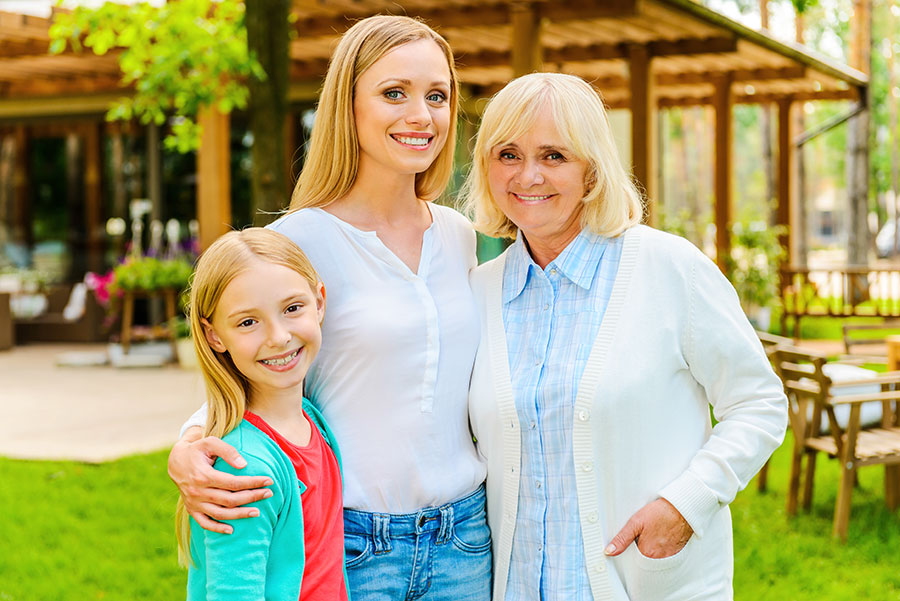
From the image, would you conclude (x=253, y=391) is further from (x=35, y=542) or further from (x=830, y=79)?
(x=830, y=79)

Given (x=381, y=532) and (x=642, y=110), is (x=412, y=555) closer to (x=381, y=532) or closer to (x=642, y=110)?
(x=381, y=532)

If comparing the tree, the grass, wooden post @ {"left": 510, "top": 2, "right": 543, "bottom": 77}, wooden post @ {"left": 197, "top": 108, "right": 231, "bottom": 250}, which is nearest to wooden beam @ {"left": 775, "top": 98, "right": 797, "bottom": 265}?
wooden post @ {"left": 510, "top": 2, "right": 543, "bottom": 77}

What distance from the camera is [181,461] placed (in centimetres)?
186

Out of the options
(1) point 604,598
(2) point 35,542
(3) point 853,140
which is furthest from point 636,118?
(3) point 853,140

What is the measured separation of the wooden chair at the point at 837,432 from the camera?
5.07 meters

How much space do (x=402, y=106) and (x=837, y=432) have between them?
3866 millimetres

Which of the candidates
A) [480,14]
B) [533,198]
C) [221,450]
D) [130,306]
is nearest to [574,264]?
[533,198]

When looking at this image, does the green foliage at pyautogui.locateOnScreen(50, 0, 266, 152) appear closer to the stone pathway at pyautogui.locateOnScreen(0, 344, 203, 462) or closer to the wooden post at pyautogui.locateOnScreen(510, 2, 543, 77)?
the stone pathway at pyautogui.locateOnScreen(0, 344, 203, 462)

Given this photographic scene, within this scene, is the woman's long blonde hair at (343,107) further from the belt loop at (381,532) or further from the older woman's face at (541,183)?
the belt loop at (381,532)

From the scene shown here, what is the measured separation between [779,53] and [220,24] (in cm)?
607

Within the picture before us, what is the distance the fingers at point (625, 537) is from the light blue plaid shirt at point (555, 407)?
0.06 metres

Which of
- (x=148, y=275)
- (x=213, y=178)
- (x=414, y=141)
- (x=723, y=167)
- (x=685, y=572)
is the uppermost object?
(x=723, y=167)

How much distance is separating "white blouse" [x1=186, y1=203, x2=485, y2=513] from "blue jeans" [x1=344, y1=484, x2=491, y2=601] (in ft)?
0.09

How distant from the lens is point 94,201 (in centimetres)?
1437
